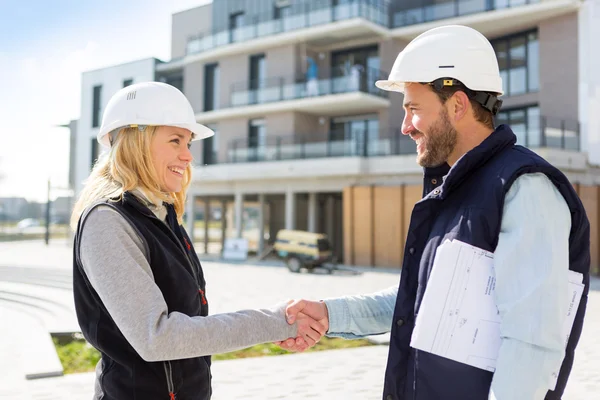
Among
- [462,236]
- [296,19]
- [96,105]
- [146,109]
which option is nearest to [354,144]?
[296,19]

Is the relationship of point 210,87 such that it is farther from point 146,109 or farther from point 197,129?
point 146,109

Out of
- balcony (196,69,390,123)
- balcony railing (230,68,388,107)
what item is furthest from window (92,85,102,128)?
balcony railing (230,68,388,107)

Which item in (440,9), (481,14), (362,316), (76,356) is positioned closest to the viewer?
(362,316)

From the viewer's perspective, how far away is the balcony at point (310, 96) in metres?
26.0

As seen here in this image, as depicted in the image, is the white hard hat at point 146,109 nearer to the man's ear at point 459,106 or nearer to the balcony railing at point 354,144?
the man's ear at point 459,106

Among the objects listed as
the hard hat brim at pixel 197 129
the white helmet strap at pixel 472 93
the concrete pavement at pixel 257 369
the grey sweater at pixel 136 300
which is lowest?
the concrete pavement at pixel 257 369

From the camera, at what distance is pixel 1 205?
55406 mm

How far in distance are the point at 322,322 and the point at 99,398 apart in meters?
1.12

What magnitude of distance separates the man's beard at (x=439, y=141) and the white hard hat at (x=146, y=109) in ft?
3.60

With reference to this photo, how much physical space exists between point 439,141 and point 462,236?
491 mm

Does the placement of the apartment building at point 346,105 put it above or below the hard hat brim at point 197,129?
above

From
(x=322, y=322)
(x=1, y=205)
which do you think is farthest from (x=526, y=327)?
(x=1, y=205)

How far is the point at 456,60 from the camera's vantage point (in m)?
2.22

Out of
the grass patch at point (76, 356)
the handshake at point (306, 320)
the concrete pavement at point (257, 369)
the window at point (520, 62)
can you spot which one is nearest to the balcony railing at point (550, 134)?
the window at point (520, 62)
